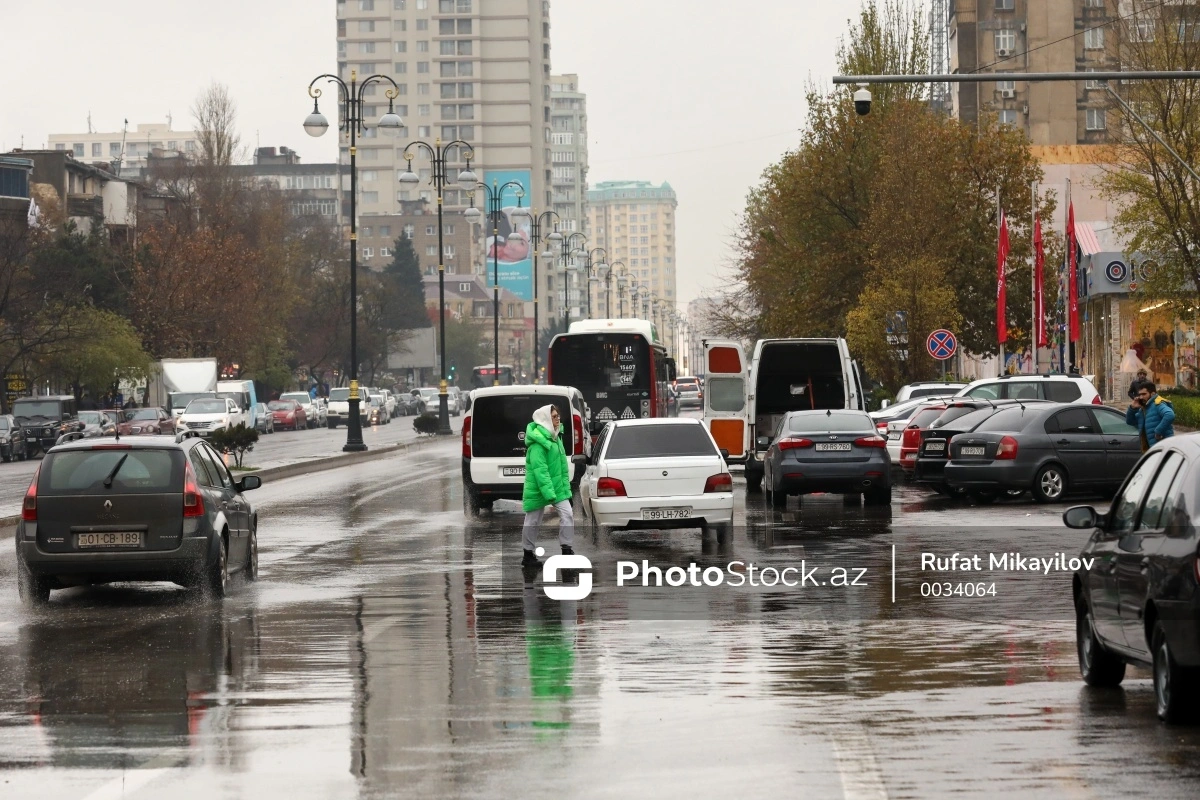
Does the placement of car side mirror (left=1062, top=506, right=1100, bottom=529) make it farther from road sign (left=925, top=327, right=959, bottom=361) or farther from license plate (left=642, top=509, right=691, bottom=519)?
road sign (left=925, top=327, right=959, bottom=361)

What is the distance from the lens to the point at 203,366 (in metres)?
75.2

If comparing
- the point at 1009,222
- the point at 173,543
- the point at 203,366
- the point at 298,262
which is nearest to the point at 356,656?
the point at 173,543

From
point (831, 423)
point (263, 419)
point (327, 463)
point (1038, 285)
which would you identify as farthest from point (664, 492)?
point (263, 419)

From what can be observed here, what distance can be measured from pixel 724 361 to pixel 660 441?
2030 centimetres

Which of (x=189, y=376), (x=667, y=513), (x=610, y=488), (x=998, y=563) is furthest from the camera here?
(x=189, y=376)

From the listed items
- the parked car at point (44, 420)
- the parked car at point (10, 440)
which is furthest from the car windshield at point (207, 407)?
the parked car at point (10, 440)

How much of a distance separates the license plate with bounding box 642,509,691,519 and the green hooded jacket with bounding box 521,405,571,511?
2.16m

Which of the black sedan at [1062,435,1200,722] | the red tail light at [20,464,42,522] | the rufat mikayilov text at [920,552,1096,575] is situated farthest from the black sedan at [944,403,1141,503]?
the black sedan at [1062,435,1200,722]

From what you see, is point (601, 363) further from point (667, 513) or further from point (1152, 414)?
point (667, 513)

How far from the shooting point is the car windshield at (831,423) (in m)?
27.4

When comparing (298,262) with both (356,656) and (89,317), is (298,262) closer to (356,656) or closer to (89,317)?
(89,317)

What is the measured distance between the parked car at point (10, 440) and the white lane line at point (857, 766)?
177 feet

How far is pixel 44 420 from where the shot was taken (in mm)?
62000

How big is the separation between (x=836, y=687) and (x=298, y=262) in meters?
107
